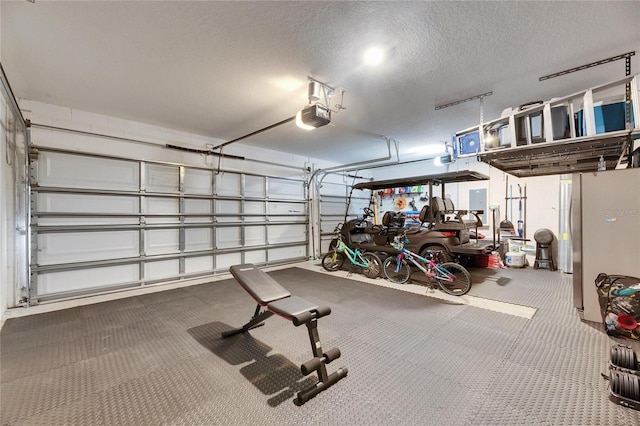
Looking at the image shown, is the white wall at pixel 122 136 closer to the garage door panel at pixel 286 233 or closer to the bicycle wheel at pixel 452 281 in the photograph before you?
the garage door panel at pixel 286 233

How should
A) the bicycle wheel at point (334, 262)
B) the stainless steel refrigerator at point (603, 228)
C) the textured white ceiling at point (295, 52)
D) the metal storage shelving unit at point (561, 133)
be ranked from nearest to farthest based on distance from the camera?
the textured white ceiling at point (295, 52) < the metal storage shelving unit at point (561, 133) < the stainless steel refrigerator at point (603, 228) < the bicycle wheel at point (334, 262)

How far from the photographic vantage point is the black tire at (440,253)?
486cm

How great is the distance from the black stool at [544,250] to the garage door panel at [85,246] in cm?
897

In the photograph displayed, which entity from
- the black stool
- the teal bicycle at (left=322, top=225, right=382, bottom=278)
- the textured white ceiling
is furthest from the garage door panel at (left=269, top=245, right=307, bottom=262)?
the black stool

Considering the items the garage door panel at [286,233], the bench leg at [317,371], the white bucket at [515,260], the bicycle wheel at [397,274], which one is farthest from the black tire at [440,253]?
the garage door panel at [286,233]

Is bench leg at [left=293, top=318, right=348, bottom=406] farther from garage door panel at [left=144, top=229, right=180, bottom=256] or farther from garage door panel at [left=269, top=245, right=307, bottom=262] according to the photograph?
garage door panel at [left=269, top=245, right=307, bottom=262]

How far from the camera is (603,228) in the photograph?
3.14 metres

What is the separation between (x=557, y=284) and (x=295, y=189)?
6404mm

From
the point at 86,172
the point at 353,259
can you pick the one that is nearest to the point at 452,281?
the point at 353,259

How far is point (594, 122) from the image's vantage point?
8.78 feet

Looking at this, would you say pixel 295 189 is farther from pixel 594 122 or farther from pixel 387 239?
pixel 594 122

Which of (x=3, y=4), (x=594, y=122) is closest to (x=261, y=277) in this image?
(x=3, y=4)

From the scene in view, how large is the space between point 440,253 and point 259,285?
12.2ft

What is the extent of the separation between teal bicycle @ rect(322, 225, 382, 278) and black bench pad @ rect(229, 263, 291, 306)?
3.18 metres
